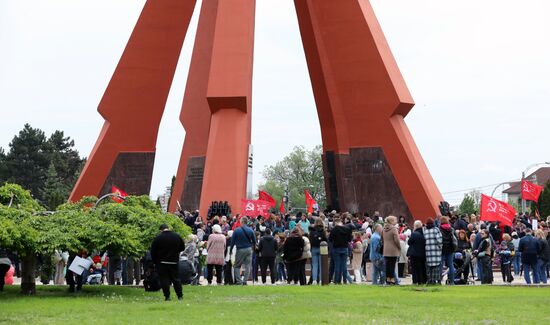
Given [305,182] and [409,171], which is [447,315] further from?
[305,182]

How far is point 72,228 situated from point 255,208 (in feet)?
36.8

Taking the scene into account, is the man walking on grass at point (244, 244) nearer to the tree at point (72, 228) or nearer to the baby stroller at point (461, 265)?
the tree at point (72, 228)

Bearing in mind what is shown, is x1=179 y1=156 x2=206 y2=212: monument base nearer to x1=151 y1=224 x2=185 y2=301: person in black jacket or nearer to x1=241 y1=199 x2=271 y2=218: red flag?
x1=241 y1=199 x2=271 y2=218: red flag

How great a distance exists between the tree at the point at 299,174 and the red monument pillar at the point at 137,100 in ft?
176

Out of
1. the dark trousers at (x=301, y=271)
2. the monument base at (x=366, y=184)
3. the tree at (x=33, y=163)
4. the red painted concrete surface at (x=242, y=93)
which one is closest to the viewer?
the dark trousers at (x=301, y=271)

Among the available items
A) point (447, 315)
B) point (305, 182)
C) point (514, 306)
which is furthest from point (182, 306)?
point (305, 182)

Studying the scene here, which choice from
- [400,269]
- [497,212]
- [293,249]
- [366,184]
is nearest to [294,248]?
[293,249]

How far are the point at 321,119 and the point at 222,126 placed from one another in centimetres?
572

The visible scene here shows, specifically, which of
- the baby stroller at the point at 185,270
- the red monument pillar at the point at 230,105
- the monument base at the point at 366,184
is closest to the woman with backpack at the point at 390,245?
the baby stroller at the point at 185,270

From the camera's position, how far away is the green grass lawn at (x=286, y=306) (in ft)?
36.7

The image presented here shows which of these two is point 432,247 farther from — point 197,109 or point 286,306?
point 197,109

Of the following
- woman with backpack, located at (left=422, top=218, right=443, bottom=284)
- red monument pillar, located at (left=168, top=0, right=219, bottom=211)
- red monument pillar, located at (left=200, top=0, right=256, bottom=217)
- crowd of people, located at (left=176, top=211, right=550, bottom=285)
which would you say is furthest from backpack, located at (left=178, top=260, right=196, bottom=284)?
red monument pillar, located at (left=168, top=0, right=219, bottom=211)

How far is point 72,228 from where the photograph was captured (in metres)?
14.8

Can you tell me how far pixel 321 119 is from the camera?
32688 millimetres
